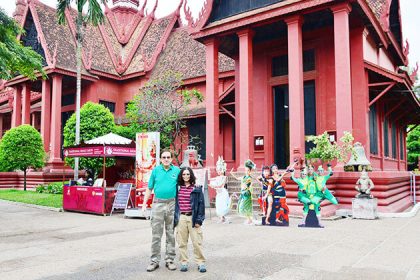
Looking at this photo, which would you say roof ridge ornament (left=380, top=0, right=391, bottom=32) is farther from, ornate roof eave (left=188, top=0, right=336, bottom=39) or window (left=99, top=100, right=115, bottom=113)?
window (left=99, top=100, right=115, bottom=113)

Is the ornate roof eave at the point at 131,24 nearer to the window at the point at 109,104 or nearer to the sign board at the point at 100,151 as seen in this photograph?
the window at the point at 109,104

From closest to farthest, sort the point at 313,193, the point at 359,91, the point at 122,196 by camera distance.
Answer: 1. the point at 313,193
2. the point at 122,196
3. the point at 359,91

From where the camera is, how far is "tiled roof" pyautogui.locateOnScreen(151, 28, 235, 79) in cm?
2419

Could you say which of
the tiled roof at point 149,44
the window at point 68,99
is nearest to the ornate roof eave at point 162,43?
the tiled roof at point 149,44

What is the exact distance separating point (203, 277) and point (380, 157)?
14526mm

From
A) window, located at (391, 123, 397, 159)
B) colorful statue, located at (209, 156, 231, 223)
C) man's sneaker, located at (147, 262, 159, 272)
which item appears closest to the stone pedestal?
colorful statue, located at (209, 156, 231, 223)

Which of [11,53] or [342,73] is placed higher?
[11,53]

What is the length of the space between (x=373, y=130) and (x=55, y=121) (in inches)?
717

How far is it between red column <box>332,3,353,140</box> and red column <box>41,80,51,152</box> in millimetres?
18925

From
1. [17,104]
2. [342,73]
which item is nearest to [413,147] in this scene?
[342,73]

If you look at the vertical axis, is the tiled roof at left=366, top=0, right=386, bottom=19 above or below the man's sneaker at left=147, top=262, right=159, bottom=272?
above

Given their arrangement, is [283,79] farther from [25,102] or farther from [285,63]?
[25,102]

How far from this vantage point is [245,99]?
47.4ft

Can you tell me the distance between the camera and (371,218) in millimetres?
10688
